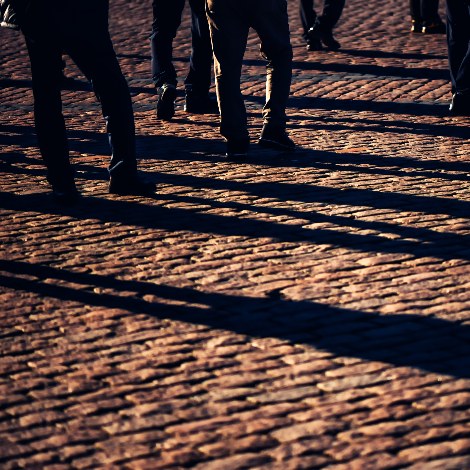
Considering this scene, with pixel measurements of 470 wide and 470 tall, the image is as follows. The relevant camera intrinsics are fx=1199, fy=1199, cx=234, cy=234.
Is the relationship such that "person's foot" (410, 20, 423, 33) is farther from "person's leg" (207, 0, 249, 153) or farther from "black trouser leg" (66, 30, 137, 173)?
"black trouser leg" (66, 30, 137, 173)

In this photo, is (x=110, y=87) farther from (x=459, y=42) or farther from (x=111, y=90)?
(x=459, y=42)

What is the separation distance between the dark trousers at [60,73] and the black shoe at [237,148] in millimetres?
911

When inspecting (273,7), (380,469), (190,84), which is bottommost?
(380,469)

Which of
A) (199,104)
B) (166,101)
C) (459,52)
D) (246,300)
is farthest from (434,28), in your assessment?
(246,300)

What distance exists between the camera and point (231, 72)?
297 inches

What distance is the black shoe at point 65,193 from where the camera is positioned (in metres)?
6.86

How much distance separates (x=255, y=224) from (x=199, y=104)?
2.98 meters

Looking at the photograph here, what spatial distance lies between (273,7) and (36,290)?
2.83 metres

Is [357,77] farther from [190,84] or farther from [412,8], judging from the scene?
[412,8]

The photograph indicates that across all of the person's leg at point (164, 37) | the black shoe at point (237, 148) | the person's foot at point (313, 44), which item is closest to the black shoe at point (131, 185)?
the black shoe at point (237, 148)

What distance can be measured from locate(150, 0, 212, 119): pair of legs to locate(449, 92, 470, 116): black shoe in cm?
181

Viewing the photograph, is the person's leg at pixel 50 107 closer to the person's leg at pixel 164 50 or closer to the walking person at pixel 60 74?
the walking person at pixel 60 74

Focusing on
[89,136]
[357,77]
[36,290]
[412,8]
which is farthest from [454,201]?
[412,8]

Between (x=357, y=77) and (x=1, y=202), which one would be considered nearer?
(x=1, y=202)
